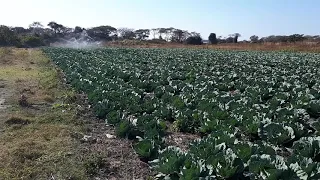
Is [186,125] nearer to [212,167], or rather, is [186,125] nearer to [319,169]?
[212,167]

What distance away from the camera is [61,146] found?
6.55 m

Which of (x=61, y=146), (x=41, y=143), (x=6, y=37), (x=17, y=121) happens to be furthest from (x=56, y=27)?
(x=61, y=146)

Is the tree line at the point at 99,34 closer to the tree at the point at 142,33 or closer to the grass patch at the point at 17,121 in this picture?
the tree at the point at 142,33

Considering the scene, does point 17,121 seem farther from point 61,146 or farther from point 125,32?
point 125,32

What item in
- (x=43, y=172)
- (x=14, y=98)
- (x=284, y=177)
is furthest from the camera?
(x=14, y=98)

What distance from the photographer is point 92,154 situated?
6.08m

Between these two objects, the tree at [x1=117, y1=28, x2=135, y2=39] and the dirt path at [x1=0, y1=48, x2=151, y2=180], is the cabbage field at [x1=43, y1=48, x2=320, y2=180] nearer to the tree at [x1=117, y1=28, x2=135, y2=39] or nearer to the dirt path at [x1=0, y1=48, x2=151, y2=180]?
the dirt path at [x1=0, y1=48, x2=151, y2=180]

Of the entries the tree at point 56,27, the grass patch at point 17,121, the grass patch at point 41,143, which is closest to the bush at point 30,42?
the tree at point 56,27

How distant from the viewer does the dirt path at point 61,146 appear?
5441mm

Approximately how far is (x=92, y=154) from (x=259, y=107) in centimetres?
424

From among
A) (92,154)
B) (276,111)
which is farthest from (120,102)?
(276,111)

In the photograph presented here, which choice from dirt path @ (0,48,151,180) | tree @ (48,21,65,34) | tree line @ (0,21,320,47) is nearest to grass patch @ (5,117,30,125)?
dirt path @ (0,48,151,180)

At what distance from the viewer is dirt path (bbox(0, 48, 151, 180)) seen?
5441mm

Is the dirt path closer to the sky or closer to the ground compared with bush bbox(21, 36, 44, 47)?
closer to the ground
